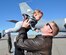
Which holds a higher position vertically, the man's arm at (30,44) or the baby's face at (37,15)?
the baby's face at (37,15)

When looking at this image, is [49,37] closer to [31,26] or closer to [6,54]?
[31,26]

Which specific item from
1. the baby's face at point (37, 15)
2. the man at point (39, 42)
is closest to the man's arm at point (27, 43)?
the man at point (39, 42)

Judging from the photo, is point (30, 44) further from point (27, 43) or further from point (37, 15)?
point (37, 15)

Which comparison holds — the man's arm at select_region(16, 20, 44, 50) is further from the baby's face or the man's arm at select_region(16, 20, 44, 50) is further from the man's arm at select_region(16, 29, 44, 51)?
the baby's face

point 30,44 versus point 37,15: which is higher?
point 37,15

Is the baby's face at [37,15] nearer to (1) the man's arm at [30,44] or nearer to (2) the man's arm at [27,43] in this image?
(2) the man's arm at [27,43]

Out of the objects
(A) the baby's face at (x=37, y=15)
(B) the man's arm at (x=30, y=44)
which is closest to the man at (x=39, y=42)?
(B) the man's arm at (x=30, y=44)

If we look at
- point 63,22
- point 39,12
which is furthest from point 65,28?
point 39,12

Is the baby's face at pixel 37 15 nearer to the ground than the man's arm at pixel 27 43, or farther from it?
farther from it

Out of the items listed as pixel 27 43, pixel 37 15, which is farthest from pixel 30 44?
pixel 37 15

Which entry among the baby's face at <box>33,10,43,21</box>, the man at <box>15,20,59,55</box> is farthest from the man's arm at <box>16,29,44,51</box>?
the baby's face at <box>33,10,43,21</box>

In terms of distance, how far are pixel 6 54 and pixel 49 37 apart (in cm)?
537

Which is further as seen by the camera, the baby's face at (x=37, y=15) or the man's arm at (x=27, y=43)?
the baby's face at (x=37, y=15)

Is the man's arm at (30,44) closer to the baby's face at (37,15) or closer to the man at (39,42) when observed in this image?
the man at (39,42)
